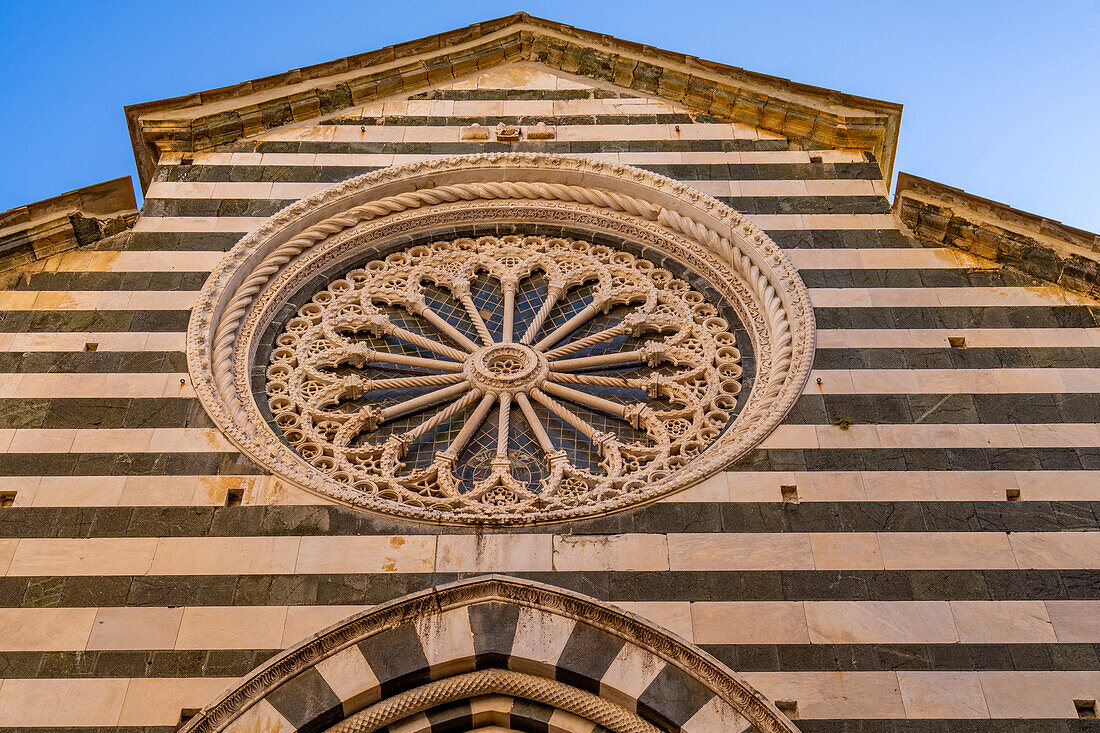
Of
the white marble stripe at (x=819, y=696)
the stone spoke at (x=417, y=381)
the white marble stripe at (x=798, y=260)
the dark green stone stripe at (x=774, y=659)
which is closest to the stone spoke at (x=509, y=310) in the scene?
the stone spoke at (x=417, y=381)

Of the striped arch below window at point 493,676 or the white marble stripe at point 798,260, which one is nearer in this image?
the striped arch below window at point 493,676

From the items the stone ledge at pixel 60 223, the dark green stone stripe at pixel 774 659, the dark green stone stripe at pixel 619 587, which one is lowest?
the dark green stone stripe at pixel 774 659

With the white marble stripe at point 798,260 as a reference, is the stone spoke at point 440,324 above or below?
below

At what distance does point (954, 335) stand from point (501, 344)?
3.99 metres

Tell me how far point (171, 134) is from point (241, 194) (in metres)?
1.25

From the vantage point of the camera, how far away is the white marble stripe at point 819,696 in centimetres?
959

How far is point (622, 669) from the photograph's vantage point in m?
9.91

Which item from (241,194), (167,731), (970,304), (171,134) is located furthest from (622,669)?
(171,134)

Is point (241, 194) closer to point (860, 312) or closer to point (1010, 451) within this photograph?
point (860, 312)

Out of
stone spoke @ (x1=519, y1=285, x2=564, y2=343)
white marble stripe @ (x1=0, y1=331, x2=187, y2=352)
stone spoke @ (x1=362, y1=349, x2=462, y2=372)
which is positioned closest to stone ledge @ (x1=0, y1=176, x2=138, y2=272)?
white marble stripe @ (x1=0, y1=331, x2=187, y2=352)

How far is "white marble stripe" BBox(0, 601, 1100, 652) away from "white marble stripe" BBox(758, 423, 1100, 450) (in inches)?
64.1

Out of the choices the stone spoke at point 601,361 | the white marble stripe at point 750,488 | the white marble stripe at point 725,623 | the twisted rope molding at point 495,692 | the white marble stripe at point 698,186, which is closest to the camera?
the twisted rope molding at point 495,692

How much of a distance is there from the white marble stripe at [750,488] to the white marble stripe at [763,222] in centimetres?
331

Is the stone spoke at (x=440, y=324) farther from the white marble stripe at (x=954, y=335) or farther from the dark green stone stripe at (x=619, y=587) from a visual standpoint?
the dark green stone stripe at (x=619, y=587)
